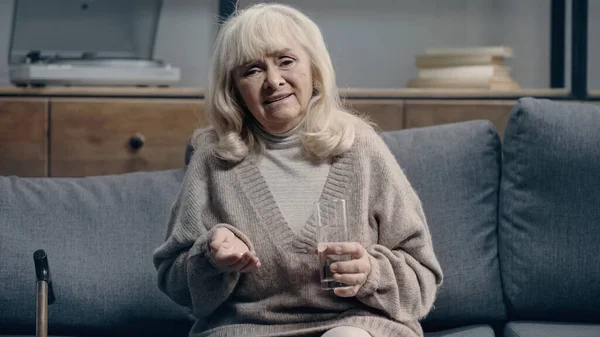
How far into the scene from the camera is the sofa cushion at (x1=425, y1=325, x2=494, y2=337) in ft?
6.41

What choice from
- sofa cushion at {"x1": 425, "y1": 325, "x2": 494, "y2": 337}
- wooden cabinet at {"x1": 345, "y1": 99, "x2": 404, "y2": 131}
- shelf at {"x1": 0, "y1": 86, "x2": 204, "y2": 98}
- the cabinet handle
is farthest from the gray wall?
sofa cushion at {"x1": 425, "y1": 325, "x2": 494, "y2": 337}

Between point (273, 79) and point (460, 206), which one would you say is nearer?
point (273, 79)

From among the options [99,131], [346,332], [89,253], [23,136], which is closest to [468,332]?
[346,332]

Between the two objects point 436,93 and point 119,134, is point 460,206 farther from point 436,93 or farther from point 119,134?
point 119,134

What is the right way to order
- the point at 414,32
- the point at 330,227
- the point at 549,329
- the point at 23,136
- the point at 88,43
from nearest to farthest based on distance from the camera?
the point at 330,227
the point at 549,329
the point at 23,136
the point at 88,43
the point at 414,32

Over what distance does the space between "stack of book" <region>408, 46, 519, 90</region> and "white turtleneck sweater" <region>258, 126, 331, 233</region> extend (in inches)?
34.2

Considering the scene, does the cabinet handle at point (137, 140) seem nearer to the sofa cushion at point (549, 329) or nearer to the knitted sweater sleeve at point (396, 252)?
the knitted sweater sleeve at point (396, 252)

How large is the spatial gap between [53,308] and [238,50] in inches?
29.0

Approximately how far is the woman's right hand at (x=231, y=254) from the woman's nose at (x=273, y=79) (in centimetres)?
31

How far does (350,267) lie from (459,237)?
0.60 meters

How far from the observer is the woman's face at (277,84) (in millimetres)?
1749

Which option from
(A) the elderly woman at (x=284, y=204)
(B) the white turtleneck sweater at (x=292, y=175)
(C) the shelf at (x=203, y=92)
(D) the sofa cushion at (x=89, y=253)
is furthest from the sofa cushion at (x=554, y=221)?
(D) the sofa cushion at (x=89, y=253)

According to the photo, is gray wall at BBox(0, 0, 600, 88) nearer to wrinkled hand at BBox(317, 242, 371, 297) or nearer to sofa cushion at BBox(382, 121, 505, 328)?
sofa cushion at BBox(382, 121, 505, 328)

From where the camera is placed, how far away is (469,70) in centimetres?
256
